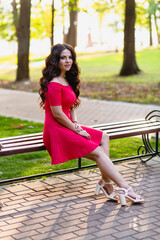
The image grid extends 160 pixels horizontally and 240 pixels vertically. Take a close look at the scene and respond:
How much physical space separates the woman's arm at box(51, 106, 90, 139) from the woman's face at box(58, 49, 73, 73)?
48cm

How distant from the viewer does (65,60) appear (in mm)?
5055

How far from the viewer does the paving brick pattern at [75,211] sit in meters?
4.10

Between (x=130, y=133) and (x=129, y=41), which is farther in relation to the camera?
(x=129, y=41)

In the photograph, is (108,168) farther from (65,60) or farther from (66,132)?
(65,60)

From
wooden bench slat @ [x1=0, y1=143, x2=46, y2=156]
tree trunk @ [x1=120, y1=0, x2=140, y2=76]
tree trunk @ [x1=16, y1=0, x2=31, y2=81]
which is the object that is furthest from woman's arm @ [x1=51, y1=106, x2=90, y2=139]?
tree trunk @ [x1=120, y1=0, x2=140, y2=76]

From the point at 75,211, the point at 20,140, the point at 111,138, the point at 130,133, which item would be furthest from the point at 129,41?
the point at 75,211

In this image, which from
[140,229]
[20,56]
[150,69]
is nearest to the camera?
[140,229]

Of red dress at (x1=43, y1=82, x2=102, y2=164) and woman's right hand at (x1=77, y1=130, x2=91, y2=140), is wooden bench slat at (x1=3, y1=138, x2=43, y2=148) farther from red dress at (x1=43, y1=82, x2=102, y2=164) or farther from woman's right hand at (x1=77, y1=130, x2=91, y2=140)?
woman's right hand at (x1=77, y1=130, x2=91, y2=140)

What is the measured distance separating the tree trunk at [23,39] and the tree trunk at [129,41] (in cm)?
399

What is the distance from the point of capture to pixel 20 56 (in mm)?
18094

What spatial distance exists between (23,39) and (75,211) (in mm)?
13948

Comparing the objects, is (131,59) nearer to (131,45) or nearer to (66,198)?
(131,45)

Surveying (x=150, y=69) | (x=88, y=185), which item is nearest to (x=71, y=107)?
(x=88, y=185)

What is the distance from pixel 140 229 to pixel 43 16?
52.2m
